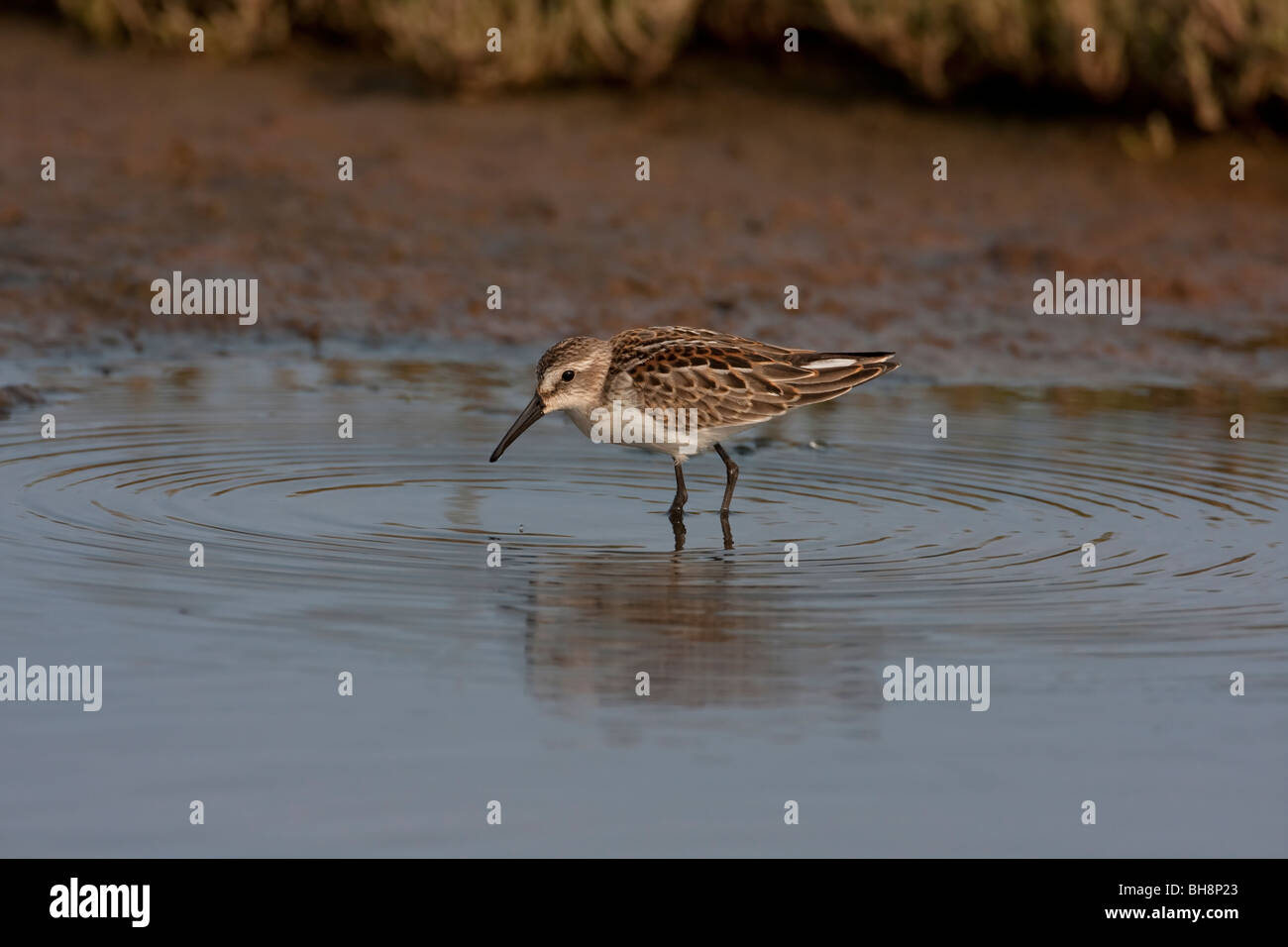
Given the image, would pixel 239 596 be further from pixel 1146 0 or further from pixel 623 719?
pixel 1146 0

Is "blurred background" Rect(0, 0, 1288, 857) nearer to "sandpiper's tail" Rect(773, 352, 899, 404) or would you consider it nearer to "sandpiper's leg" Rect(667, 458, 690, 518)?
"sandpiper's leg" Rect(667, 458, 690, 518)

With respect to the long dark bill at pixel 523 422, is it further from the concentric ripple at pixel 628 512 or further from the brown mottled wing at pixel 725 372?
the brown mottled wing at pixel 725 372

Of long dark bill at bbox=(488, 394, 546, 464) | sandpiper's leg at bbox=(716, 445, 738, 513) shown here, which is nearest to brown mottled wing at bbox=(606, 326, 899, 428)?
sandpiper's leg at bbox=(716, 445, 738, 513)

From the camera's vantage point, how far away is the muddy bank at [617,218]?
46.9 ft

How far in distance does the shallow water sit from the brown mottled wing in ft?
1.48

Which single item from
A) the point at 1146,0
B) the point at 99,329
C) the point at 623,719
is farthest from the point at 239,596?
the point at 1146,0

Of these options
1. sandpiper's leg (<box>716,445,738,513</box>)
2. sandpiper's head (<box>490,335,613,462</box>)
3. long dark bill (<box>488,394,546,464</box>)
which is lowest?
sandpiper's leg (<box>716,445,738,513</box>)

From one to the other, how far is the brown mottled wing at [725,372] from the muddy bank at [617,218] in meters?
2.88

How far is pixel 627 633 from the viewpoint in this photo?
7.53 meters

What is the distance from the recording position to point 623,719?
256 inches

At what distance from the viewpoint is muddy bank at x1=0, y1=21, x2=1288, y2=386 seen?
46.9ft

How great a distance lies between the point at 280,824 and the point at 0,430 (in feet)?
19.6

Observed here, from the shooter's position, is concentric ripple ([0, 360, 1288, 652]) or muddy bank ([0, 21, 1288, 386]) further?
muddy bank ([0, 21, 1288, 386])

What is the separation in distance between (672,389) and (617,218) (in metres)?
6.34
